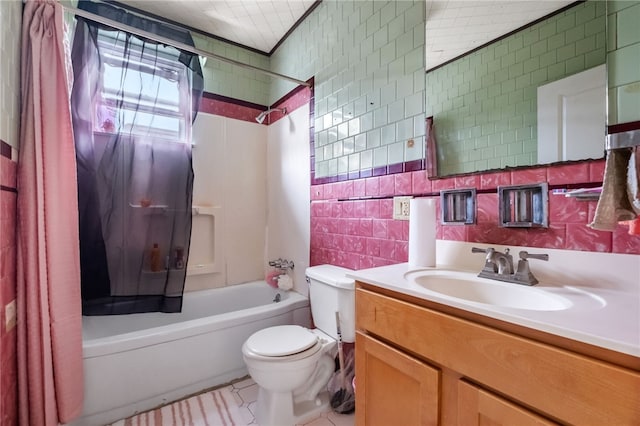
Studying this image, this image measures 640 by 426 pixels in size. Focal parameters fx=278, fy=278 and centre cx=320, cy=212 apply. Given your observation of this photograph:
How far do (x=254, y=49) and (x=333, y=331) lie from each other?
254 centimetres

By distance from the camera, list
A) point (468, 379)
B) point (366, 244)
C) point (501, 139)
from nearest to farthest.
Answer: point (468, 379)
point (501, 139)
point (366, 244)

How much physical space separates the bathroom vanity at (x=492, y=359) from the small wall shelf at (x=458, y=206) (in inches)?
14.5

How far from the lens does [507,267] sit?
95 centimetres

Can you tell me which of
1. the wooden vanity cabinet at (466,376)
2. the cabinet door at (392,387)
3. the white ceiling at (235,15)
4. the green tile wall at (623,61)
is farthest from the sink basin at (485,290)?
the white ceiling at (235,15)

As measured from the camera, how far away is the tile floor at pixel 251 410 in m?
1.44

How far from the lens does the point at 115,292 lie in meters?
1.81

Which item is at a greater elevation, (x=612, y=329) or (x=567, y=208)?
(x=567, y=208)

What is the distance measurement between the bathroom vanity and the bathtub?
40.4 inches

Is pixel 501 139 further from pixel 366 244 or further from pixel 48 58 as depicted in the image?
pixel 48 58

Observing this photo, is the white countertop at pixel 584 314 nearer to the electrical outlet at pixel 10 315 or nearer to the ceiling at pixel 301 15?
the ceiling at pixel 301 15

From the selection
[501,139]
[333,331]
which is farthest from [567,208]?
[333,331]

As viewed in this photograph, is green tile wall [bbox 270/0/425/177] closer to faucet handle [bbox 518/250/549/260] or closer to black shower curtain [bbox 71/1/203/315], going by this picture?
faucet handle [bbox 518/250/549/260]

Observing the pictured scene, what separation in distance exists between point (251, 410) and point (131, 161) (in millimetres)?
1726

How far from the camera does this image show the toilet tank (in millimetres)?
1401
